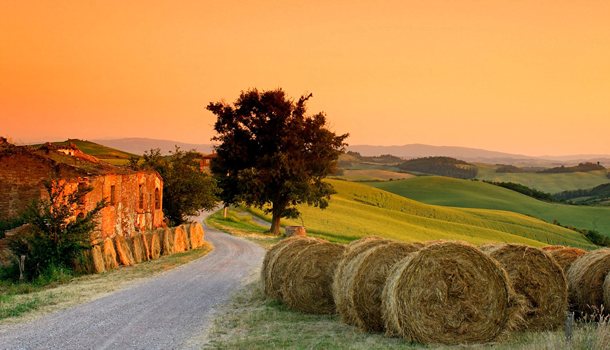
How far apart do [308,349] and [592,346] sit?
4.85m

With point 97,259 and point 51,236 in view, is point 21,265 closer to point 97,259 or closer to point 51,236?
point 51,236

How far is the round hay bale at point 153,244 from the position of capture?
949 inches

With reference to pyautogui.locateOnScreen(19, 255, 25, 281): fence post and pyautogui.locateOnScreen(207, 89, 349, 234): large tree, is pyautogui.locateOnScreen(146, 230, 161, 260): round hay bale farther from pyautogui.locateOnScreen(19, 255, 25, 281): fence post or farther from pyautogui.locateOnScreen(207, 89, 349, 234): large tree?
pyautogui.locateOnScreen(207, 89, 349, 234): large tree

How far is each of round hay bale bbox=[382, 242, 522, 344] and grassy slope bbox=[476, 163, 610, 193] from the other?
148 m

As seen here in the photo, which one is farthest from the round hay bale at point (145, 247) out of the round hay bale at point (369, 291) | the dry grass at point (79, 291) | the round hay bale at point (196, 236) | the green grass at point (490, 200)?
the green grass at point (490, 200)

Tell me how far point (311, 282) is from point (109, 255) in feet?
36.9

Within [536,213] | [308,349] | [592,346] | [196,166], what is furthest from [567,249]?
[536,213]

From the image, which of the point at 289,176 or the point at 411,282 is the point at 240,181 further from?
the point at 411,282

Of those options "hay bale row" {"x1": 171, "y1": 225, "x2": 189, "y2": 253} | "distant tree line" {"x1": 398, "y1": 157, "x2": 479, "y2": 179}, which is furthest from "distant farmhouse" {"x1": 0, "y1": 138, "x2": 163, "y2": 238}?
"distant tree line" {"x1": 398, "y1": 157, "x2": 479, "y2": 179}

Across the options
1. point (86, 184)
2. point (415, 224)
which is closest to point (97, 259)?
point (86, 184)

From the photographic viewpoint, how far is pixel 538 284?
10.7 m

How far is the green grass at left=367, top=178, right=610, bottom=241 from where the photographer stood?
79.5m

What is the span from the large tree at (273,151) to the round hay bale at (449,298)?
85.6 feet

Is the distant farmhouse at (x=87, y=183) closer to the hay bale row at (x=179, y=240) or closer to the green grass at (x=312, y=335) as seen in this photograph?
the hay bale row at (x=179, y=240)
